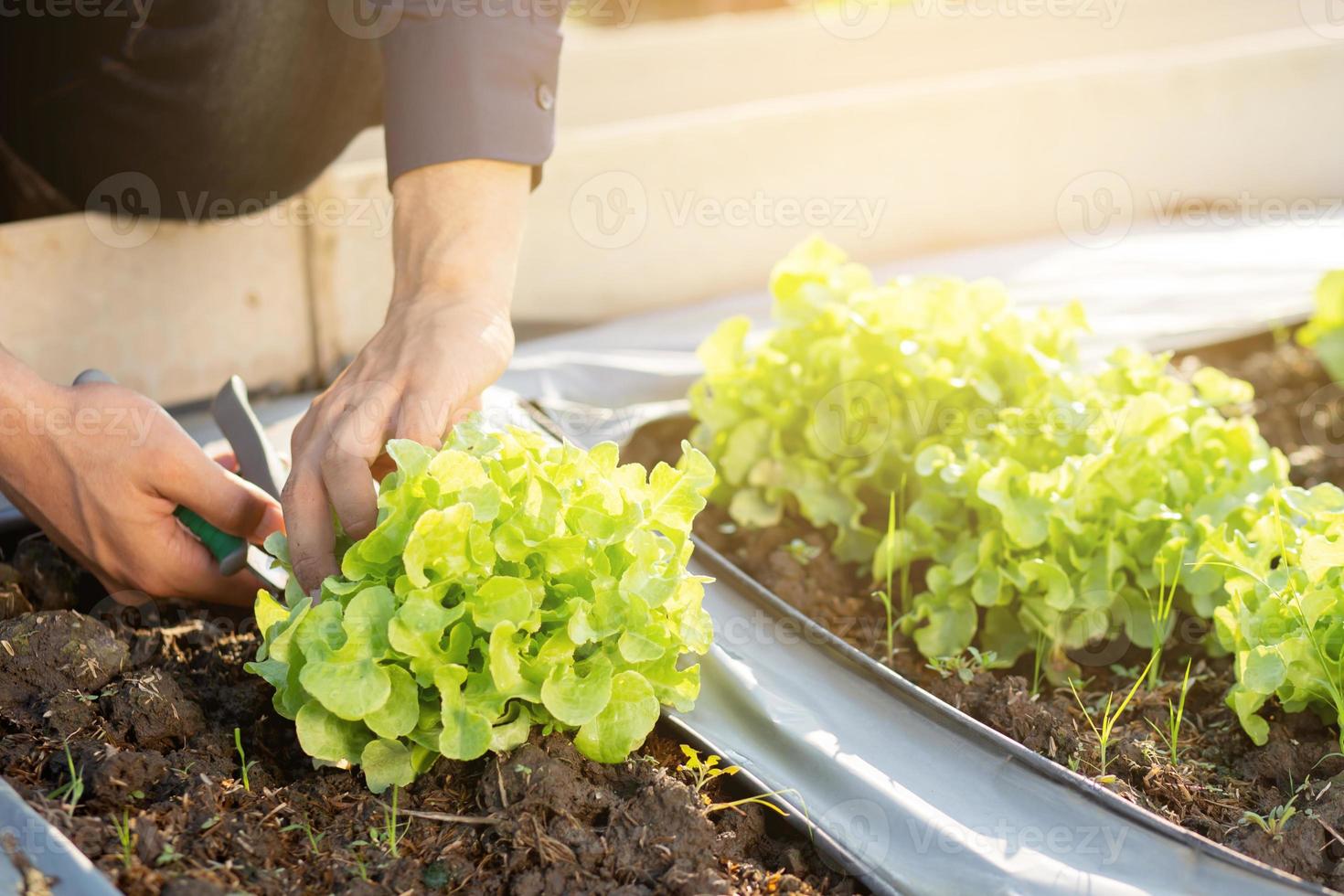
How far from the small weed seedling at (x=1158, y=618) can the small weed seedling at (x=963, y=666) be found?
21 centimetres

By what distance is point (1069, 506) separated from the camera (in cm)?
168

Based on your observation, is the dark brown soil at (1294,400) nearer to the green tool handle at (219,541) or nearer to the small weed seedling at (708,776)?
the small weed seedling at (708,776)

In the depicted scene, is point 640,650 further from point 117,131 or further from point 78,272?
point 78,272

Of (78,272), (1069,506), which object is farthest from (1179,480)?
(78,272)

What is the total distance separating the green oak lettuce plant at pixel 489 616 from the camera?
1233 mm

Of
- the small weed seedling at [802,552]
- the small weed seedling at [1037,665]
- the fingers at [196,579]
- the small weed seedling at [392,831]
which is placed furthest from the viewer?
the small weed seedling at [802,552]

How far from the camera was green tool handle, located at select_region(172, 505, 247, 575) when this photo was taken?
1574mm

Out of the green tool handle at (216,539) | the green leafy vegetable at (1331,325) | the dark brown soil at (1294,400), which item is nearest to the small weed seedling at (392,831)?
the green tool handle at (216,539)

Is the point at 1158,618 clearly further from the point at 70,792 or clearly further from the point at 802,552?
the point at 70,792

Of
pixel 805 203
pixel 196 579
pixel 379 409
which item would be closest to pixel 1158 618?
pixel 379 409

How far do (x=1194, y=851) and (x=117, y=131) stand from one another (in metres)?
2.01

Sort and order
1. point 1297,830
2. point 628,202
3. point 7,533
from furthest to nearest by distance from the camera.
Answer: point 628,202 < point 7,533 < point 1297,830

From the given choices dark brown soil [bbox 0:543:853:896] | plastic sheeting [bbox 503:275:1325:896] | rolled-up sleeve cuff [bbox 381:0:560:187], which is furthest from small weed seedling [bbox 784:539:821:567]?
rolled-up sleeve cuff [bbox 381:0:560:187]

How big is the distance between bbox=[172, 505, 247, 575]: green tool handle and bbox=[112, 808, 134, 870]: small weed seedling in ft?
1.35
